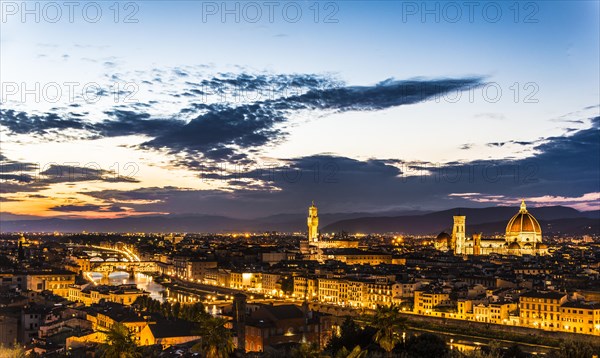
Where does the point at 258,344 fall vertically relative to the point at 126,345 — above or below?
below

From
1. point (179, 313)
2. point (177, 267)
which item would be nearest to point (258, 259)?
point (177, 267)

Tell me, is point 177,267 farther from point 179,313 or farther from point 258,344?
point 258,344

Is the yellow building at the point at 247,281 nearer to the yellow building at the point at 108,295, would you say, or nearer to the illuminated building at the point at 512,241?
the yellow building at the point at 108,295

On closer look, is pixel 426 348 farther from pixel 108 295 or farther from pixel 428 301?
pixel 108 295

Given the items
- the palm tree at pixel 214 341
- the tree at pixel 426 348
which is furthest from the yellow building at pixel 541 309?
the palm tree at pixel 214 341

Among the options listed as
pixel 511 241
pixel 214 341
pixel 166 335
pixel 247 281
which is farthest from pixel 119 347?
pixel 511 241

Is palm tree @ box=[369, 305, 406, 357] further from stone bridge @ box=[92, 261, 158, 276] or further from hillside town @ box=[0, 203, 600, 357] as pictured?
stone bridge @ box=[92, 261, 158, 276]
